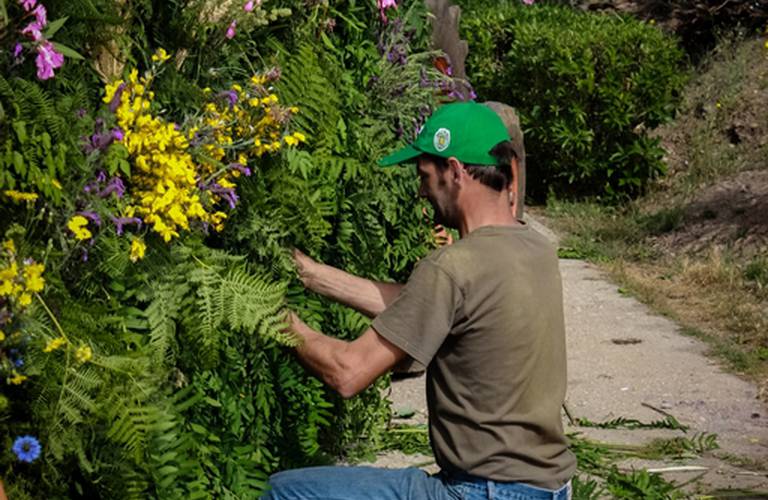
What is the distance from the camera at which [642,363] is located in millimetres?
7648

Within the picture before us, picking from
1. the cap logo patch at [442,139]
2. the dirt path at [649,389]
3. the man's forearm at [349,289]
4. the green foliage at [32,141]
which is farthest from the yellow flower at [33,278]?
the dirt path at [649,389]

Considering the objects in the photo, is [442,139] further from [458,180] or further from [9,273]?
[9,273]

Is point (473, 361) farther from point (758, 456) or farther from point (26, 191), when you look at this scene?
point (758, 456)

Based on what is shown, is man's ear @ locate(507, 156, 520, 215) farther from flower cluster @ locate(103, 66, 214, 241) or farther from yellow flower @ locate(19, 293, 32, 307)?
yellow flower @ locate(19, 293, 32, 307)

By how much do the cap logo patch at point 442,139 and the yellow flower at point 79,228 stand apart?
1.09 m

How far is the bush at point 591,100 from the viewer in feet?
39.5

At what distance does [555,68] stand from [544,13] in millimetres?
1993

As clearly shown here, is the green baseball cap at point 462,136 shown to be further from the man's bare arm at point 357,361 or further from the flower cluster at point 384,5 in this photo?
the flower cluster at point 384,5

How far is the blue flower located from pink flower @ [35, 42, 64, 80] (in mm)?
792

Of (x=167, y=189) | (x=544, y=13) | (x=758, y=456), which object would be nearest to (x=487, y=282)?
(x=167, y=189)

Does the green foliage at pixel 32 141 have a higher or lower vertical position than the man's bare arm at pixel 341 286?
higher

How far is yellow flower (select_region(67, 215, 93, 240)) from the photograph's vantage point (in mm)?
2912

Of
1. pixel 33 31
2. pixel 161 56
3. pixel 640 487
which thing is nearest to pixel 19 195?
pixel 33 31

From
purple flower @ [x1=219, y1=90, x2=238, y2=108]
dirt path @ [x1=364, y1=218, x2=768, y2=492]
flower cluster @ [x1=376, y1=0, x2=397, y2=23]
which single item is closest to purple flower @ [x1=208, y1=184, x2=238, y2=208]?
purple flower @ [x1=219, y1=90, x2=238, y2=108]
